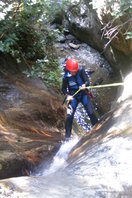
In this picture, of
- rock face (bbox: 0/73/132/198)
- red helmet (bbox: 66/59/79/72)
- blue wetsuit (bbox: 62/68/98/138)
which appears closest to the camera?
rock face (bbox: 0/73/132/198)

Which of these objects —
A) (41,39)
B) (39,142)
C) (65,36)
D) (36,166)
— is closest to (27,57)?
(41,39)

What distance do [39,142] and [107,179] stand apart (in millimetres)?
3101

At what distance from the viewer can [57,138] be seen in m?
7.66

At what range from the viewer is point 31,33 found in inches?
423

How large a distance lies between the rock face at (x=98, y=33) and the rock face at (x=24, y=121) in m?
2.82

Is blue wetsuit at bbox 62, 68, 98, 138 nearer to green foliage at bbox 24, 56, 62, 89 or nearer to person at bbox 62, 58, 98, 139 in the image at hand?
person at bbox 62, 58, 98, 139

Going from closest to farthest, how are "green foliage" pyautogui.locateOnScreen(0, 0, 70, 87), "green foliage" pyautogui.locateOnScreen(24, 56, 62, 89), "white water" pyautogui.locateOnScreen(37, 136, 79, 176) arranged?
"white water" pyautogui.locateOnScreen(37, 136, 79, 176) < "green foliage" pyautogui.locateOnScreen(0, 0, 70, 87) < "green foliage" pyautogui.locateOnScreen(24, 56, 62, 89)

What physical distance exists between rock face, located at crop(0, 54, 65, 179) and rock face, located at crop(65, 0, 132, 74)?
9.26 ft

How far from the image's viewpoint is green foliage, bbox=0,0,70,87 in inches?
344

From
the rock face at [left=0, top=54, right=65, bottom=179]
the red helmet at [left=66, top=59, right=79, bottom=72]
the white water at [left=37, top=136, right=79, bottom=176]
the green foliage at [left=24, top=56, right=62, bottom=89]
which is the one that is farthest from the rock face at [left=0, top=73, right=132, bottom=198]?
the green foliage at [left=24, top=56, right=62, bottom=89]

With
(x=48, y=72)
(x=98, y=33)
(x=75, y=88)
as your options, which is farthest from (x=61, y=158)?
(x=98, y=33)

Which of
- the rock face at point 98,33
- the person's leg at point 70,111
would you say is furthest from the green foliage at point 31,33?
the person's leg at point 70,111

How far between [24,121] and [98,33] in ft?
20.5

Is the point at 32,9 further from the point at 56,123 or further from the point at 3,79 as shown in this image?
the point at 56,123
